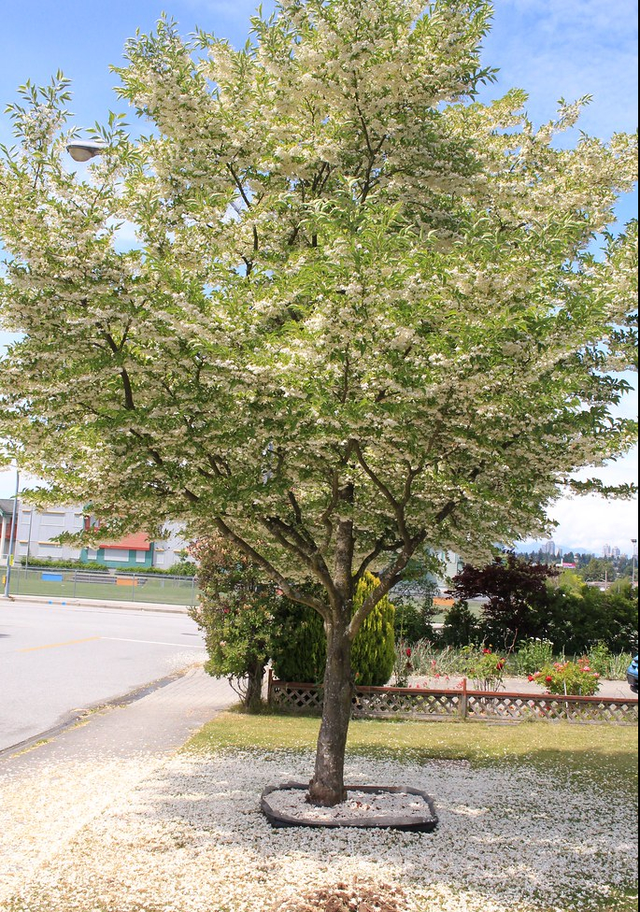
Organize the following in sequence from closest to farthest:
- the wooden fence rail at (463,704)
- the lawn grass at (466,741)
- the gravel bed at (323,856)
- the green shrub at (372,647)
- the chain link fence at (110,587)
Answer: the gravel bed at (323,856) → the lawn grass at (466,741) → the wooden fence rail at (463,704) → the green shrub at (372,647) → the chain link fence at (110,587)

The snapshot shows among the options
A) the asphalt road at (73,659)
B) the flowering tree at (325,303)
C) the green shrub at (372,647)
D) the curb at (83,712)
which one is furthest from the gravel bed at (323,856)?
the green shrub at (372,647)

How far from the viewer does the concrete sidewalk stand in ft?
19.7

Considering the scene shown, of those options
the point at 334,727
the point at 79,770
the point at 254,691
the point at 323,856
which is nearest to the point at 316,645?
the point at 254,691

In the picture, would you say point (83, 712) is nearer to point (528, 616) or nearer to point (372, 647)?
point (372, 647)

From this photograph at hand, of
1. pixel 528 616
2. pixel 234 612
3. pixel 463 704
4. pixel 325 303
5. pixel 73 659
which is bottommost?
pixel 73 659

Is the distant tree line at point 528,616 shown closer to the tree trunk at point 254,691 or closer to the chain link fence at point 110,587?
the tree trunk at point 254,691

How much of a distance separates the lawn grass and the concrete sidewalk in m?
0.69

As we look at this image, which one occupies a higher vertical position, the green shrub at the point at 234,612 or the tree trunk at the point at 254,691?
the green shrub at the point at 234,612

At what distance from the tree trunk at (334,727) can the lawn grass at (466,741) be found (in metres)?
2.66

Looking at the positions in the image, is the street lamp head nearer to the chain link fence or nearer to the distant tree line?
the distant tree line

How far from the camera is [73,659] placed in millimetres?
18234

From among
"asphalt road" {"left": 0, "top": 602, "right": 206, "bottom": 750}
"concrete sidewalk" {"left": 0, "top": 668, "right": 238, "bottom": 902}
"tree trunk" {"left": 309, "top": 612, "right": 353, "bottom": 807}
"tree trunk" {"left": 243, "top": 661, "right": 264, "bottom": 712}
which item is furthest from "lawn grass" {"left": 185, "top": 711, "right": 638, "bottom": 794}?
"asphalt road" {"left": 0, "top": 602, "right": 206, "bottom": 750}

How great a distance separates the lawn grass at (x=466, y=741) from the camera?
937cm

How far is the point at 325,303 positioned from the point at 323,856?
4.07 meters
